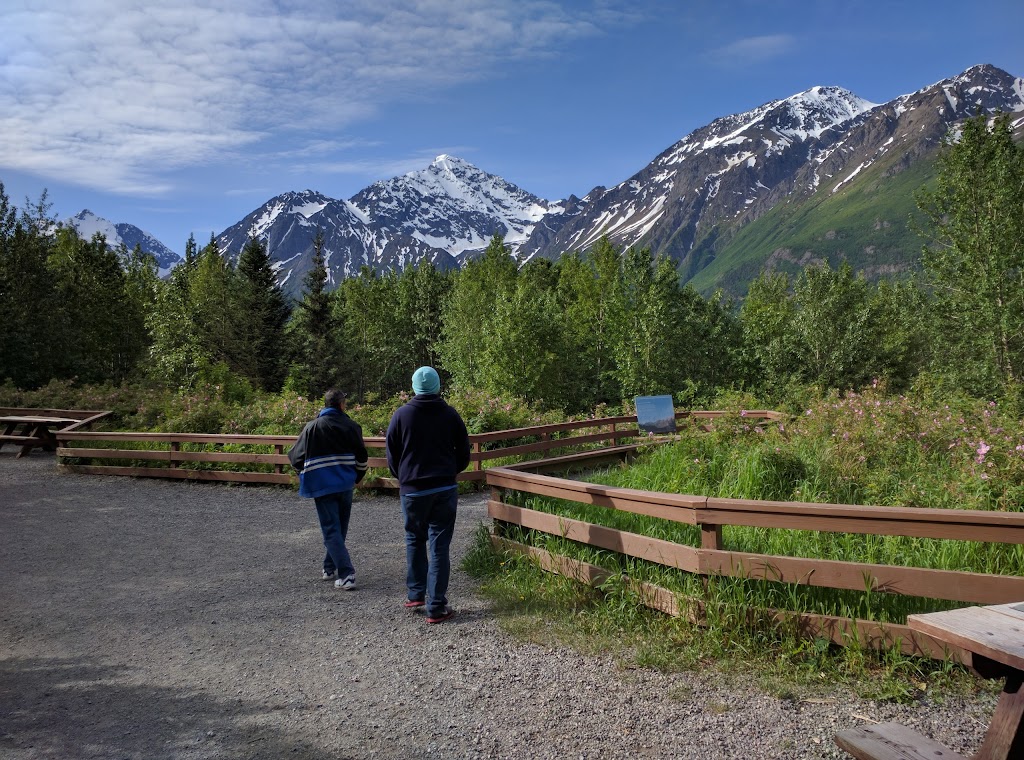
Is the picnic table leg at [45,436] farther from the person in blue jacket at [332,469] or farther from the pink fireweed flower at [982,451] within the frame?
the pink fireweed flower at [982,451]

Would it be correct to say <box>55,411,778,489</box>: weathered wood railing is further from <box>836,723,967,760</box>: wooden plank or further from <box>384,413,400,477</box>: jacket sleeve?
<box>836,723,967,760</box>: wooden plank

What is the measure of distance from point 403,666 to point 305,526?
5.29 meters

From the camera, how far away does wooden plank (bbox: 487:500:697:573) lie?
4891 mm

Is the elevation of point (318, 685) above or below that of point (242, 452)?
below

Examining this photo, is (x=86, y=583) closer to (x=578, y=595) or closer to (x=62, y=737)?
(x=62, y=737)

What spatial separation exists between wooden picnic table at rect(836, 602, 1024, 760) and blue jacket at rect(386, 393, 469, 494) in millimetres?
3718

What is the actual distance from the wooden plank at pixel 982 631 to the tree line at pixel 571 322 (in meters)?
17.8

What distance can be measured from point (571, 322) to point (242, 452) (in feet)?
119

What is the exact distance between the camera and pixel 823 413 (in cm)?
983

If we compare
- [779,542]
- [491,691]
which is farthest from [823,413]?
[491,691]

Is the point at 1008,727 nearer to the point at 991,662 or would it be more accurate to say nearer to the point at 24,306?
the point at 991,662

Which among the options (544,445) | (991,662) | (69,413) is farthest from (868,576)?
(69,413)

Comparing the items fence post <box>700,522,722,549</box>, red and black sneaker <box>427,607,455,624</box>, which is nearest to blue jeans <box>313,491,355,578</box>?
red and black sneaker <box>427,607,455,624</box>

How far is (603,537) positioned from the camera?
565 centimetres
